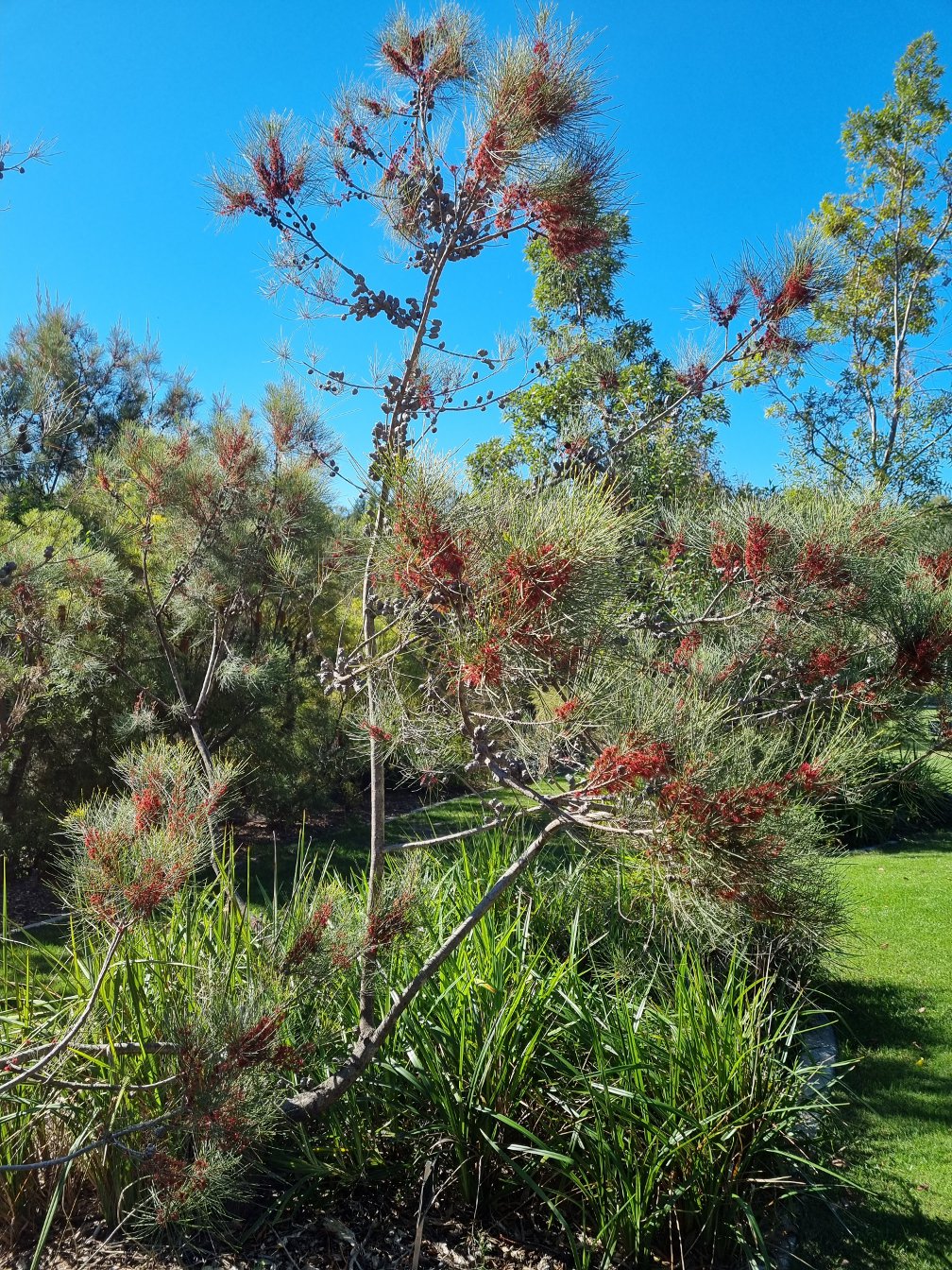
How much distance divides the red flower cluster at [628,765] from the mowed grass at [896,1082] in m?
2.04

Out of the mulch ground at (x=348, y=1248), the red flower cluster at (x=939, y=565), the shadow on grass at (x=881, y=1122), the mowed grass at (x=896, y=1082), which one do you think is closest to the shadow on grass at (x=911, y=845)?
the mowed grass at (x=896, y=1082)

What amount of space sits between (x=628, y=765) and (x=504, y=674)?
341 millimetres

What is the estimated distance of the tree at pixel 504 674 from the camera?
1932 millimetres

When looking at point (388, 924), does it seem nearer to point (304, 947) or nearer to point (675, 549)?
point (304, 947)

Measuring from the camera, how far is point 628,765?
1900mm

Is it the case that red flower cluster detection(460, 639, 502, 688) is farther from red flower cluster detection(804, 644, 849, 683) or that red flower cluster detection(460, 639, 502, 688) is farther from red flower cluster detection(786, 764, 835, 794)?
red flower cluster detection(804, 644, 849, 683)

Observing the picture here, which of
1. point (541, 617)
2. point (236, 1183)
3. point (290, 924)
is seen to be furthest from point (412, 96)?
point (236, 1183)

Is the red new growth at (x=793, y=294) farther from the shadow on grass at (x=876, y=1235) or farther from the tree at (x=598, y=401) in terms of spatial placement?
the shadow on grass at (x=876, y=1235)

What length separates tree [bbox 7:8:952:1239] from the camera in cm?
193

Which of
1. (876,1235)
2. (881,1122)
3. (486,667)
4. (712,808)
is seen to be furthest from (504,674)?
(881,1122)

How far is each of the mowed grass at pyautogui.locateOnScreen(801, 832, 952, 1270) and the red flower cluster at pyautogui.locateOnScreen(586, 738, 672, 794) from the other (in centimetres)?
204

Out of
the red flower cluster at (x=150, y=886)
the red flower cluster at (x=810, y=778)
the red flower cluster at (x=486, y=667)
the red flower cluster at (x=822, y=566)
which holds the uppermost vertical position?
the red flower cluster at (x=822, y=566)

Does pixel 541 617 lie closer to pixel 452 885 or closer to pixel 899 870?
pixel 452 885

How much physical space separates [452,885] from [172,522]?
2760 mm
